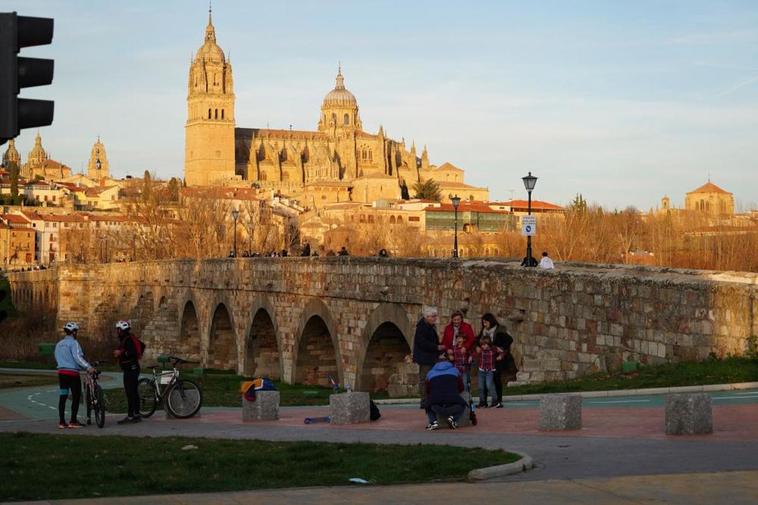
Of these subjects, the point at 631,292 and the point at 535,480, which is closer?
the point at 535,480

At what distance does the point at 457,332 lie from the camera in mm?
16312

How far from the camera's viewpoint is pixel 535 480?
10211 millimetres

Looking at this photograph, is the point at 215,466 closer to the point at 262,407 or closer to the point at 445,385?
the point at 445,385

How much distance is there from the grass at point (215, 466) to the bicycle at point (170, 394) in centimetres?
372

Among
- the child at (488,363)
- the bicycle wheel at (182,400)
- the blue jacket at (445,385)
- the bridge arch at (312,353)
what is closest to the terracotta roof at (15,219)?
the bridge arch at (312,353)

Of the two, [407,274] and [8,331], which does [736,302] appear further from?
[8,331]

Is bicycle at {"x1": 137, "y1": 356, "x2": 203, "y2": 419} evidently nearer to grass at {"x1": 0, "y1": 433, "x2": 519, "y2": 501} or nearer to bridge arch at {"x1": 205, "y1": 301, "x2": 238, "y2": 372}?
grass at {"x1": 0, "y1": 433, "x2": 519, "y2": 501}

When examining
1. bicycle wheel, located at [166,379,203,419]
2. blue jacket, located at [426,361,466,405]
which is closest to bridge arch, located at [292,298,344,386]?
bicycle wheel, located at [166,379,203,419]

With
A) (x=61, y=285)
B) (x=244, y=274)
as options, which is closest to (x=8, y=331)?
(x=61, y=285)

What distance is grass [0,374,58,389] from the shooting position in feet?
98.2

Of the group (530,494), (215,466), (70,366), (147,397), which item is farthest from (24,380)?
(530,494)

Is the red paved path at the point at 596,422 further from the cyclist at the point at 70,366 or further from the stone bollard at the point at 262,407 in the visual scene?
the cyclist at the point at 70,366

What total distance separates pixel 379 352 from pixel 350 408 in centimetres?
1472

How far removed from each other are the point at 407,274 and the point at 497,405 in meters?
10.7
